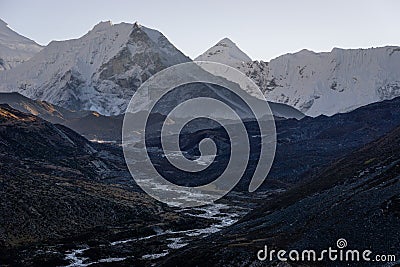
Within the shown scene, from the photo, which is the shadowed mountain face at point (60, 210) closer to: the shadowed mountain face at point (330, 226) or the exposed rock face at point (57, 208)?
the exposed rock face at point (57, 208)

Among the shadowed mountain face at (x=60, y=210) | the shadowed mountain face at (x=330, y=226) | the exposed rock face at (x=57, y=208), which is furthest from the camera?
the exposed rock face at (x=57, y=208)

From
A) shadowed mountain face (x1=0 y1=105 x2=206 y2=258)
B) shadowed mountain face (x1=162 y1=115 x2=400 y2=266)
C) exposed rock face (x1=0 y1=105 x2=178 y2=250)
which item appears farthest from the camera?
exposed rock face (x1=0 y1=105 x2=178 y2=250)

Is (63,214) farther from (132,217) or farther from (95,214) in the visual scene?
(132,217)

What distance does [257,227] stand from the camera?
81688 millimetres

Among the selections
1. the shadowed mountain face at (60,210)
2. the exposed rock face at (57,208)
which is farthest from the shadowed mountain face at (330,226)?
the exposed rock face at (57,208)

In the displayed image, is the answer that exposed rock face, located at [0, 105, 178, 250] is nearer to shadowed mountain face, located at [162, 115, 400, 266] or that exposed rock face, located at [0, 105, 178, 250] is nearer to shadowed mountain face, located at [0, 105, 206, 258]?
shadowed mountain face, located at [0, 105, 206, 258]

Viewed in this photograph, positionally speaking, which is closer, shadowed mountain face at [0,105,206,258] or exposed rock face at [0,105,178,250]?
shadowed mountain face at [0,105,206,258]

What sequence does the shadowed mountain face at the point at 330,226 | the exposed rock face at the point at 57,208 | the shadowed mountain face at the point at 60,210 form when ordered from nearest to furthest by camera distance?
the shadowed mountain face at the point at 330,226
the shadowed mountain face at the point at 60,210
the exposed rock face at the point at 57,208

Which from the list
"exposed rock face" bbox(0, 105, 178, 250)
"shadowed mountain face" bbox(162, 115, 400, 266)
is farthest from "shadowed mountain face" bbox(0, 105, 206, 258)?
"shadowed mountain face" bbox(162, 115, 400, 266)

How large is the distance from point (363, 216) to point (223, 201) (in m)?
103

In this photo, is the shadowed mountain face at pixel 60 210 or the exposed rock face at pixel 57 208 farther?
the exposed rock face at pixel 57 208

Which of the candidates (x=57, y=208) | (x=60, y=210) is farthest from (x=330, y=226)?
(x=57, y=208)

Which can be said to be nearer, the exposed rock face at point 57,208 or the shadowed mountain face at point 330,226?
the shadowed mountain face at point 330,226

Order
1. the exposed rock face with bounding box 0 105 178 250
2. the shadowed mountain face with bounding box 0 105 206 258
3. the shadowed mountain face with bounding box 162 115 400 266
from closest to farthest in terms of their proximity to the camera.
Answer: the shadowed mountain face with bounding box 162 115 400 266 → the shadowed mountain face with bounding box 0 105 206 258 → the exposed rock face with bounding box 0 105 178 250
